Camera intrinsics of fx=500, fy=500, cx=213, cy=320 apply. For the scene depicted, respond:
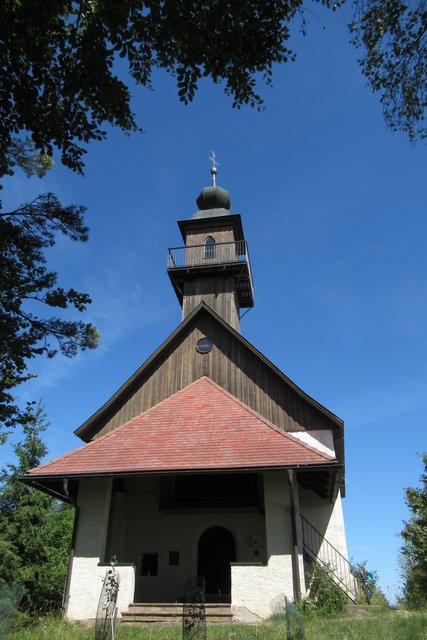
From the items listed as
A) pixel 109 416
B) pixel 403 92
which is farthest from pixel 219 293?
pixel 403 92

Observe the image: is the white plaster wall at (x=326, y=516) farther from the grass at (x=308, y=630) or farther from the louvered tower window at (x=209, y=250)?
the louvered tower window at (x=209, y=250)

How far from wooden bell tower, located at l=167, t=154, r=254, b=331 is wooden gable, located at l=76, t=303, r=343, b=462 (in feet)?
6.85

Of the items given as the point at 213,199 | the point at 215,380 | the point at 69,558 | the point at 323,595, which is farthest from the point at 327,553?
the point at 213,199

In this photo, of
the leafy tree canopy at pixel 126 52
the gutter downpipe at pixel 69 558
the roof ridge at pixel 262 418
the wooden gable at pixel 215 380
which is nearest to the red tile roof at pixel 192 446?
the roof ridge at pixel 262 418

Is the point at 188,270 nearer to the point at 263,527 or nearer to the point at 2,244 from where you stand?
the point at 263,527

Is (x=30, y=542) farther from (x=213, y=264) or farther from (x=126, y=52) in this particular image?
(x=126, y=52)

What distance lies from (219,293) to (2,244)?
39.8 ft

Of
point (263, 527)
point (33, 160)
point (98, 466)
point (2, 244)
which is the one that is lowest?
point (263, 527)

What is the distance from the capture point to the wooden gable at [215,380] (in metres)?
14.9

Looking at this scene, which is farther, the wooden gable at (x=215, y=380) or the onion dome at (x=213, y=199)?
the onion dome at (x=213, y=199)

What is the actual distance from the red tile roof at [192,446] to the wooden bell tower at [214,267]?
5.46 metres

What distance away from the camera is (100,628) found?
7.78 metres

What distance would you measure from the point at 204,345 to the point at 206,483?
462cm

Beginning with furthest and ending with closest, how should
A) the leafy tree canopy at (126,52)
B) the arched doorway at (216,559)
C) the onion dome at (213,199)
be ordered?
the onion dome at (213,199) → the arched doorway at (216,559) → the leafy tree canopy at (126,52)
